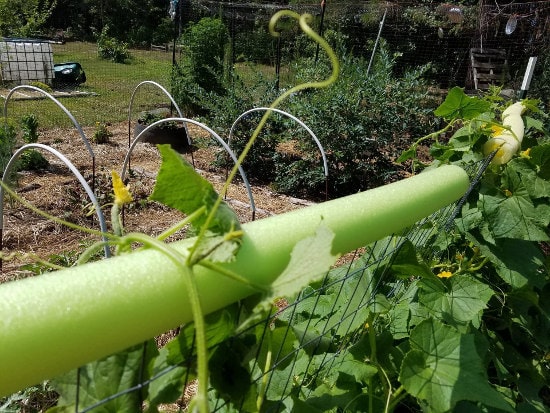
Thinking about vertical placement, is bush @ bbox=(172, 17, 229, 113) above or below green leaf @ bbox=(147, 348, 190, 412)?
below

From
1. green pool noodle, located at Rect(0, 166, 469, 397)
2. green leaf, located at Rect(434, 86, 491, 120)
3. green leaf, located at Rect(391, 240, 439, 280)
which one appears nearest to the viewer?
green pool noodle, located at Rect(0, 166, 469, 397)

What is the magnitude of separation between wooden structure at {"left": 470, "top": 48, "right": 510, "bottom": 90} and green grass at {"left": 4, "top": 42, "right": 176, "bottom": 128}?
5.95 metres

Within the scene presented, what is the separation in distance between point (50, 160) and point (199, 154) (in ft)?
6.24

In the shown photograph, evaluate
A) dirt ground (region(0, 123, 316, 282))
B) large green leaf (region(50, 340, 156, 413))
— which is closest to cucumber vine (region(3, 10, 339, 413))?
large green leaf (region(50, 340, 156, 413))

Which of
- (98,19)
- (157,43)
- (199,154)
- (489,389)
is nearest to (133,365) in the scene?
(489,389)

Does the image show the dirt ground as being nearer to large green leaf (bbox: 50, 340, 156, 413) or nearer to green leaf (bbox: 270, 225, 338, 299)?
large green leaf (bbox: 50, 340, 156, 413)

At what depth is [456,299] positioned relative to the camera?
1152mm

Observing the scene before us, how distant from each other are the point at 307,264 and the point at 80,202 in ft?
14.7

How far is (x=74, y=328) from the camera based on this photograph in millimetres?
323

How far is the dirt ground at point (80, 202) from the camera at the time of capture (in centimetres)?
365

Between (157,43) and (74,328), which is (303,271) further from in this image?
(157,43)

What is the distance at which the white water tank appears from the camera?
34.0ft

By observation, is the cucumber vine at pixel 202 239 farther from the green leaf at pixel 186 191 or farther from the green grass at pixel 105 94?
the green grass at pixel 105 94

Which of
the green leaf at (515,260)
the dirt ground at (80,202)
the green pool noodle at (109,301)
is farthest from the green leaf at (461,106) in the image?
the dirt ground at (80,202)
